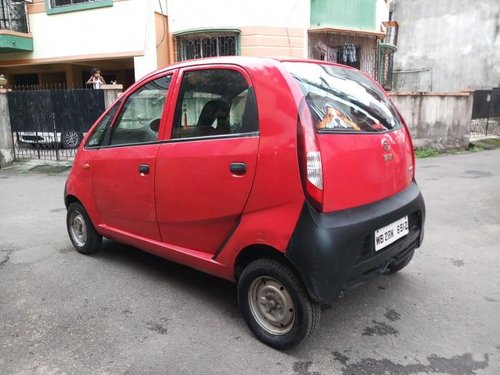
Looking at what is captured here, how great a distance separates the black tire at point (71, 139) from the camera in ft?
34.2

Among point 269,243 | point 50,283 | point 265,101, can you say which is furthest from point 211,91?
point 50,283

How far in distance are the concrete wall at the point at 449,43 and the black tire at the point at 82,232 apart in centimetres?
2028

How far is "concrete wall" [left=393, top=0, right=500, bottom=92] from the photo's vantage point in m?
19.8

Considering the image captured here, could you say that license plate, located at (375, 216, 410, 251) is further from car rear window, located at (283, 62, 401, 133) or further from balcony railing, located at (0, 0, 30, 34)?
balcony railing, located at (0, 0, 30, 34)

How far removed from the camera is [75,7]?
1266 centimetres

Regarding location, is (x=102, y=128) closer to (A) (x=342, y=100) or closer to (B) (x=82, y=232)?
(B) (x=82, y=232)

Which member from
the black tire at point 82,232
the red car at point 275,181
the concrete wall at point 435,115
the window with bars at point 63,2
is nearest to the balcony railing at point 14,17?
the window with bars at point 63,2

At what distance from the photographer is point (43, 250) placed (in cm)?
487

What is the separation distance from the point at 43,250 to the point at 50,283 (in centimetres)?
102

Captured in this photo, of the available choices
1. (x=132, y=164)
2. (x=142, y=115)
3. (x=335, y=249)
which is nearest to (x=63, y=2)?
(x=142, y=115)

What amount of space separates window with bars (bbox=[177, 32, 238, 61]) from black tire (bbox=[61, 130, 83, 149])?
11.8 ft

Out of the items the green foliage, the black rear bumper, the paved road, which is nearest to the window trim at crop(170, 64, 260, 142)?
the black rear bumper

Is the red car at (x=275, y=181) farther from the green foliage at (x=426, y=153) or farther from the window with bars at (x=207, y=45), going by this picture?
the green foliage at (x=426, y=153)

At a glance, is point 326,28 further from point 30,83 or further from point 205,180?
point 30,83
